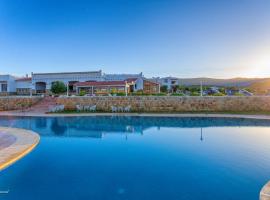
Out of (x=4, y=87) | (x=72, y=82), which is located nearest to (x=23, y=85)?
(x=4, y=87)

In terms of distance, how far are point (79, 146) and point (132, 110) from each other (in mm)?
12152

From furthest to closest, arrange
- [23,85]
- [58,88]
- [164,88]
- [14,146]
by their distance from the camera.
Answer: [164,88], [23,85], [58,88], [14,146]

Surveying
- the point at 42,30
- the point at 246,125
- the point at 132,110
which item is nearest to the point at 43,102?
the point at 42,30

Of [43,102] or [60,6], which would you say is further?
[43,102]

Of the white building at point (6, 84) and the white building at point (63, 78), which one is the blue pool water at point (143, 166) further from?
the white building at point (6, 84)

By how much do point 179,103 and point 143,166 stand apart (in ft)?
48.7

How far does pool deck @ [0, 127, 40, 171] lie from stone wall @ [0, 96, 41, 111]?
612 inches

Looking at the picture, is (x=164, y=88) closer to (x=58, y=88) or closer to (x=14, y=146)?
(x=58, y=88)

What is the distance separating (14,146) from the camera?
8398 mm

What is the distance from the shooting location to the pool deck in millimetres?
6912

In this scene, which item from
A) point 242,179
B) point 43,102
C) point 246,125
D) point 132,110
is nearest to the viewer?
point 242,179

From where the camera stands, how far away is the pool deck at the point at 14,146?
6912 mm

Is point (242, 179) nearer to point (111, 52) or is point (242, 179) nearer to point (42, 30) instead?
point (42, 30)

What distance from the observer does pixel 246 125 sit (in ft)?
46.8
